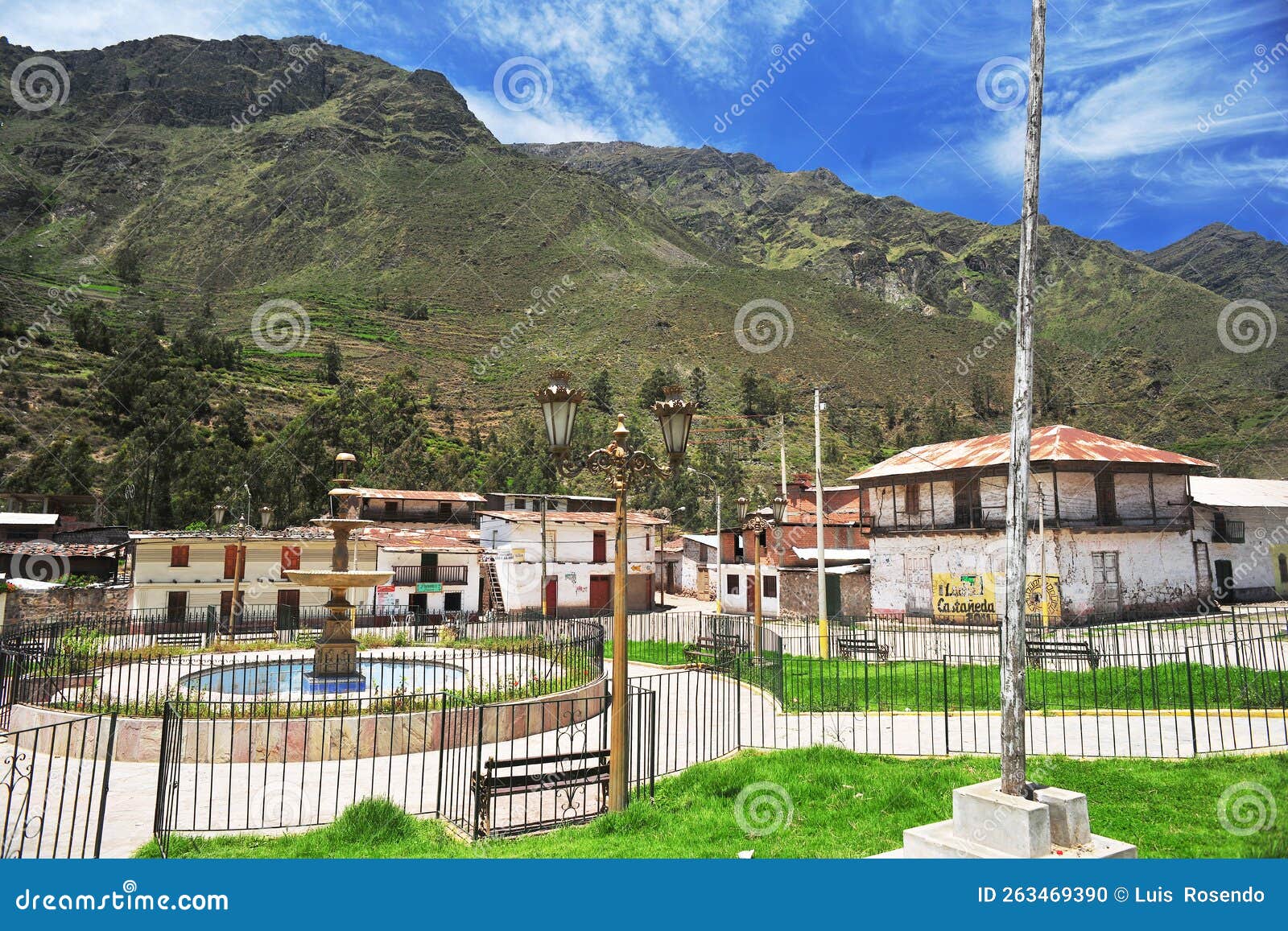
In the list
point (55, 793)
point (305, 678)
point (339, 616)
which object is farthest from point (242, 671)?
point (55, 793)

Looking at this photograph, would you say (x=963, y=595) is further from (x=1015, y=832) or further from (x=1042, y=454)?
(x=1015, y=832)

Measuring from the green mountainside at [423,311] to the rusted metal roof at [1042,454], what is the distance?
436 cm

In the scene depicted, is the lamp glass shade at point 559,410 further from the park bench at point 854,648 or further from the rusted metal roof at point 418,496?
the rusted metal roof at point 418,496

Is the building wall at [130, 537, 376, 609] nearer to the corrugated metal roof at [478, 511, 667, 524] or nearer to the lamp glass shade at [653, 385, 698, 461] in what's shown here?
the corrugated metal roof at [478, 511, 667, 524]

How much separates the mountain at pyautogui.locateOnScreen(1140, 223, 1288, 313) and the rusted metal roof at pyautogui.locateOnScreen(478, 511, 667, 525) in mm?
61111

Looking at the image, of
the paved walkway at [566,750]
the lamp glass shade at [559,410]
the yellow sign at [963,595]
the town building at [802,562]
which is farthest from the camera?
the town building at [802,562]

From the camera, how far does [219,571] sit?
3253cm

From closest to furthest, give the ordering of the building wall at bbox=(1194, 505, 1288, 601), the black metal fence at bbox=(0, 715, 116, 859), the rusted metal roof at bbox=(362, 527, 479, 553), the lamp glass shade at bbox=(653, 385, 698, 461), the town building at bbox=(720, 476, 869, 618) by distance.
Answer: the black metal fence at bbox=(0, 715, 116, 859), the lamp glass shade at bbox=(653, 385, 698, 461), the building wall at bbox=(1194, 505, 1288, 601), the town building at bbox=(720, 476, 869, 618), the rusted metal roof at bbox=(362, 527, 479, 553)

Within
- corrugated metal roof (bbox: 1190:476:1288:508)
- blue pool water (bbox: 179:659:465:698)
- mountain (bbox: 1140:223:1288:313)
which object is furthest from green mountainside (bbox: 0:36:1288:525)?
blue pool water (bbox: 179:659:465:698)

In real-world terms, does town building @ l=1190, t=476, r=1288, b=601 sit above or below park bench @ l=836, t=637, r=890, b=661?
above

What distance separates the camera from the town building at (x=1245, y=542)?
2916 centimetres

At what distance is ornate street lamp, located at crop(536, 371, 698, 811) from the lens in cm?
697

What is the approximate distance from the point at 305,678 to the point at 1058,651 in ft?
49.9

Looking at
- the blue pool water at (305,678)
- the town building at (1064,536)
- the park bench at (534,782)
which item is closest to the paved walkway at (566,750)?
the park bench at (534,782)
